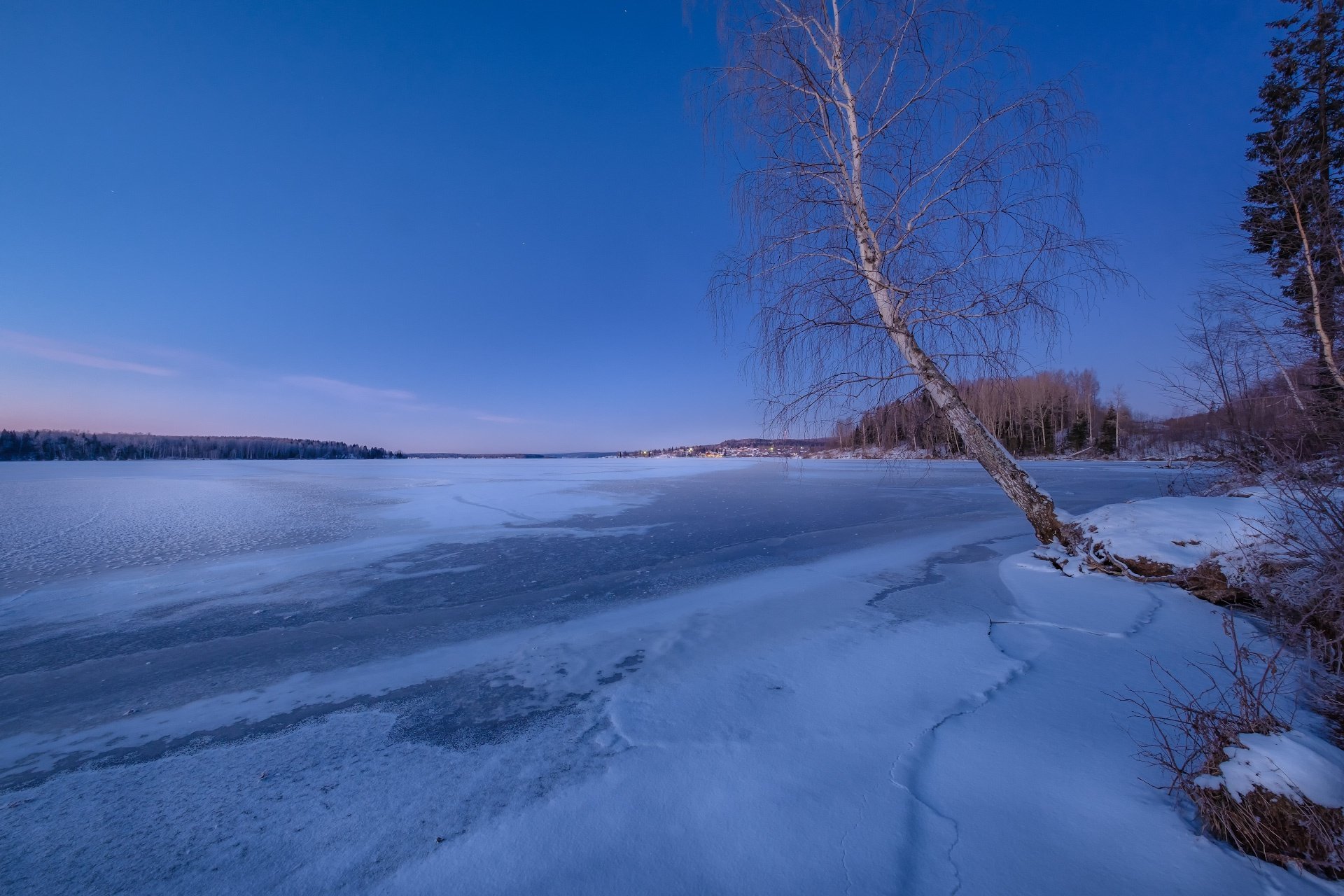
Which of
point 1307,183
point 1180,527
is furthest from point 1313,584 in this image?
point 1307,183

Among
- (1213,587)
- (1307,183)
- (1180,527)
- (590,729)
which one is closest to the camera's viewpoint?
(590,729)

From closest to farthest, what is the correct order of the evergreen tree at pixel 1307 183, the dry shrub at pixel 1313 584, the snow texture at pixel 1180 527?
the dry shrub at pixel 1313 584 → the snow texture at pixel 1180 527 → the evergreen tree at pixel 1307 183

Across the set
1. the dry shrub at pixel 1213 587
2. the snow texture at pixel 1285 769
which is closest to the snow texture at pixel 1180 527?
the dry shrub at pixel 1213 587

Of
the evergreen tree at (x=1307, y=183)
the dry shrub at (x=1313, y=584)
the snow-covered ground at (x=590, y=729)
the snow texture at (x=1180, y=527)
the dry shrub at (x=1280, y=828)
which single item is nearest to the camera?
the dry shrub at (x=1280, y=828)

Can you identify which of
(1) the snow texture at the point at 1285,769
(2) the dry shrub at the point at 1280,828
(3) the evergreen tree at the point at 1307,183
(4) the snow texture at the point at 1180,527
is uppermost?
(3) the evergreen tree at the point at 1307,183

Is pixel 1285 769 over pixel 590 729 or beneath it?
over

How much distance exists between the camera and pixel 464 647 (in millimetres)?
3168

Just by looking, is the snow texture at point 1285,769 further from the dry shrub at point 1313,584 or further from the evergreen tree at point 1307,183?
the evergreen tree at point 1307,183

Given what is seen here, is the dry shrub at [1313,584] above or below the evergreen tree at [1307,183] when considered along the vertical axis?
below

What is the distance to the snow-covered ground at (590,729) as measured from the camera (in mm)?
1424

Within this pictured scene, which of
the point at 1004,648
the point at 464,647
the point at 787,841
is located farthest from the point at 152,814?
the point at 1004,648

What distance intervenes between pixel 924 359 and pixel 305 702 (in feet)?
18.5

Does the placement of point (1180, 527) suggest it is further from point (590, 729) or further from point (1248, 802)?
point (590, 729)

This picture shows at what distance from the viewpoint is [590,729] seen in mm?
2174
